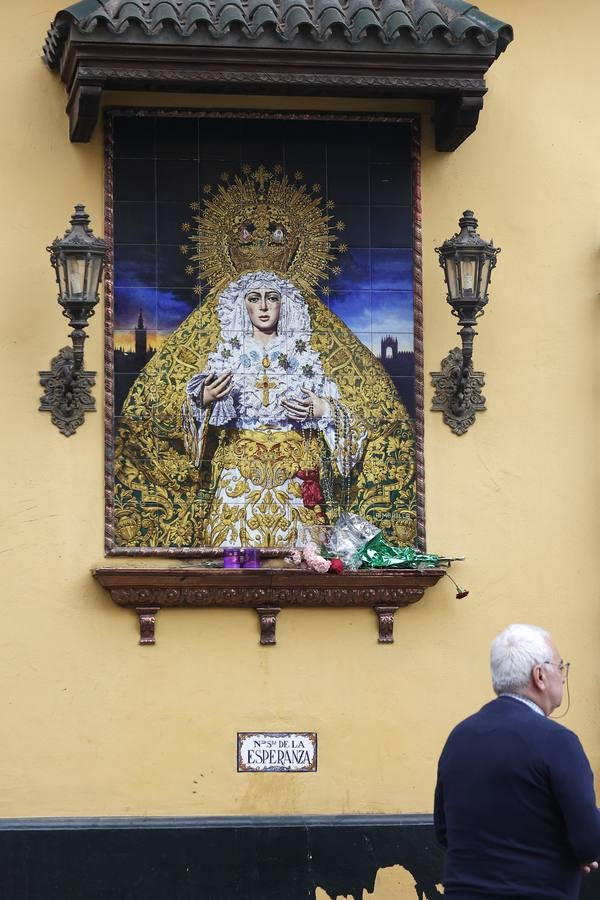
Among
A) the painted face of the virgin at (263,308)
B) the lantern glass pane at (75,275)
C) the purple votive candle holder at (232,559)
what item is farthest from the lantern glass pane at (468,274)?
the lantern glass pane at (75,275)

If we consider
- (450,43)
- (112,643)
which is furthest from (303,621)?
(450,43)

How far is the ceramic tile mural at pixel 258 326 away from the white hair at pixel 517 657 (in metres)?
3.45

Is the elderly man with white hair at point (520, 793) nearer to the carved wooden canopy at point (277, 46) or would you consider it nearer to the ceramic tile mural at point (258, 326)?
the ceramic tile mural at point (258, 326)

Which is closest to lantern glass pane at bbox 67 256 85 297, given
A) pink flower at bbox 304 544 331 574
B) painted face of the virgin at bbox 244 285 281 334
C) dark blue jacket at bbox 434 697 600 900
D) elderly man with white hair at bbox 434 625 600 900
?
painted face of the virgin at bbox 244 285 281 334

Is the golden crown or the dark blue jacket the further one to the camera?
the golden crown

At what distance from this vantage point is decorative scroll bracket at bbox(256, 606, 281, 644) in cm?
896

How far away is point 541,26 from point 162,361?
2.85 metres

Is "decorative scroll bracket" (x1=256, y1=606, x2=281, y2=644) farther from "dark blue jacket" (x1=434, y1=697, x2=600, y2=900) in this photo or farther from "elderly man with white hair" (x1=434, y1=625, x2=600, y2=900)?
"dark blue jacket" (x1=434, y1=697, x2=600, y2=900)

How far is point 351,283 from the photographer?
9.24 meters

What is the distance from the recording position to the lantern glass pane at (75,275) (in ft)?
28.0

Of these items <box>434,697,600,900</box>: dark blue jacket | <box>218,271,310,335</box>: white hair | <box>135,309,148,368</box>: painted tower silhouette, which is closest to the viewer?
<box>434,697,600,900</box>: dark blue jacket

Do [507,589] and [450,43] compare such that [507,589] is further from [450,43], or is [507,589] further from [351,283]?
[450,43]

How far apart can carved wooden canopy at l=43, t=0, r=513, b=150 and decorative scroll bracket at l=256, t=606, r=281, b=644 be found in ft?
9.07

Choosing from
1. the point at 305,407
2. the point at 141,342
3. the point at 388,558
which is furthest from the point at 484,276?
the point at 141,342
